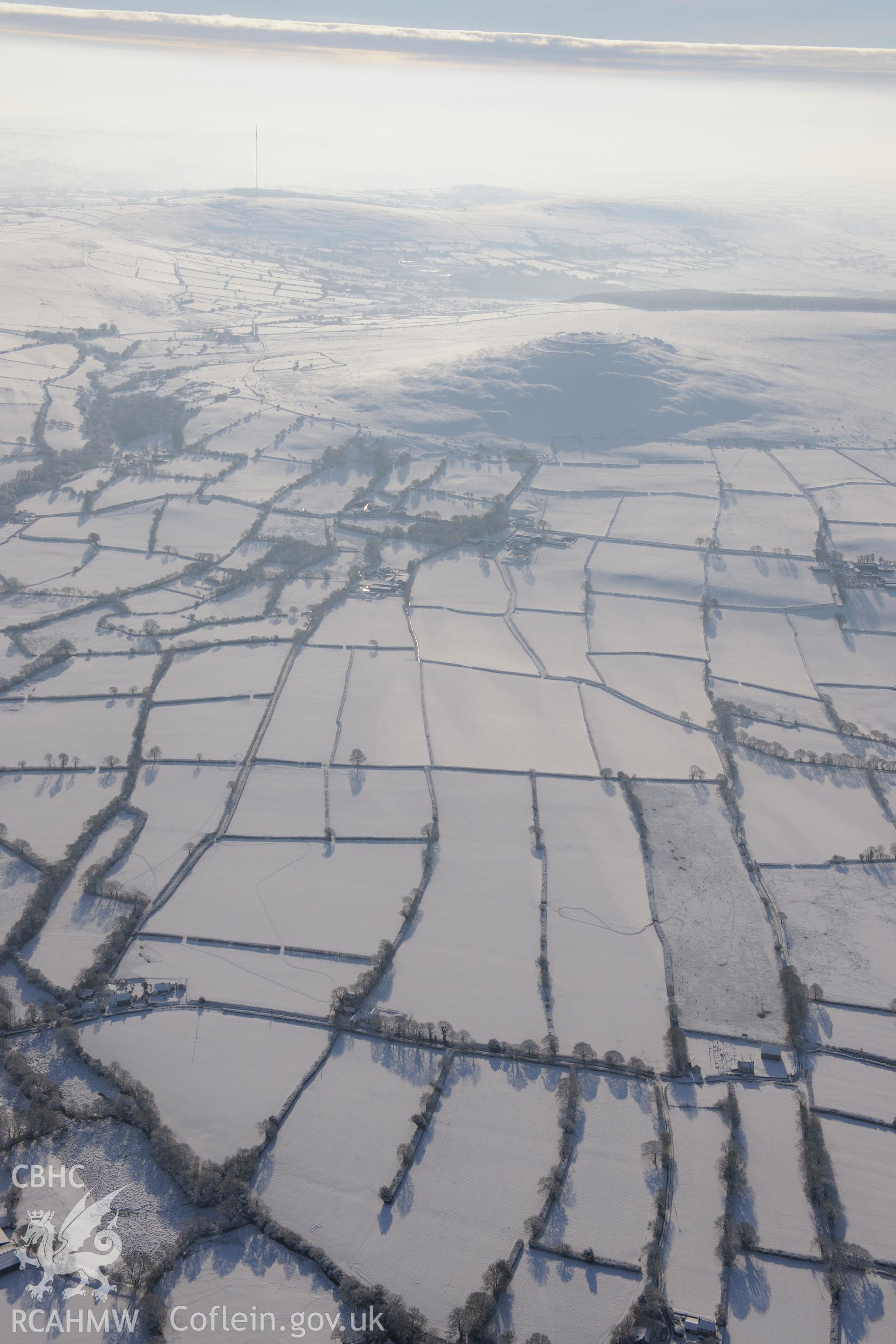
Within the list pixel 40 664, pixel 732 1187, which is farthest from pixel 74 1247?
pixel 40 664

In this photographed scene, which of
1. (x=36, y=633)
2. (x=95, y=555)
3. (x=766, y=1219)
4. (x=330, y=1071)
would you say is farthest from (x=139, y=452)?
(x=766, y=1219)

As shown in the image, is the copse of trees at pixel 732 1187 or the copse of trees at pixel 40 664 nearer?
the copse of trees at pixel 732 1187

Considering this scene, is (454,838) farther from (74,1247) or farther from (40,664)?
(40,664)

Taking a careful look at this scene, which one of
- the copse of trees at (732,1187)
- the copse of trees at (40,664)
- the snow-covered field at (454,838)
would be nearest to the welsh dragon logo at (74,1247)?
the snow-covered field at (454,838)

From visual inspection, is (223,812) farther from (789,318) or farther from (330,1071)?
(789,318)

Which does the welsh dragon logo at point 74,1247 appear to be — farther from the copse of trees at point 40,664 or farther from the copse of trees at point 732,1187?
the copse of trees at point 40,664

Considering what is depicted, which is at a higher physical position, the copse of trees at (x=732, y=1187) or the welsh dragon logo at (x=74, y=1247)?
the copse of trees at (x=732, y=1187)
